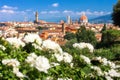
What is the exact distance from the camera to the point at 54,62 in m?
5.29

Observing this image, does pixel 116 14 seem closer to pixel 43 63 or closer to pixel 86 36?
pixel 43 63

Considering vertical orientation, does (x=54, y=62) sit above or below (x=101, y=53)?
below

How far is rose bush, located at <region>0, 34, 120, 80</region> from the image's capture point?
4.39m

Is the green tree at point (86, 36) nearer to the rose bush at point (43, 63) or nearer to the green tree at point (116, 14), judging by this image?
the green tree at point (116, 14)

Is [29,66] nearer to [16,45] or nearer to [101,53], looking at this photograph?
[16,45]

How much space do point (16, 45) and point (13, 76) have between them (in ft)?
3.84

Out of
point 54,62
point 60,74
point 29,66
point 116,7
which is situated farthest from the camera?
point 116,7

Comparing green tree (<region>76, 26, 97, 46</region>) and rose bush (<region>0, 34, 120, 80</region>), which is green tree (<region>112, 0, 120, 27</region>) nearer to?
rose bush (<region>0, 34, 120, 80</region>)

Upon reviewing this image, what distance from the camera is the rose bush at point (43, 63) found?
439 centimetres

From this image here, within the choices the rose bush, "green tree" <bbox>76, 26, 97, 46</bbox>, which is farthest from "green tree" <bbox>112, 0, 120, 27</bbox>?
"green tree" <bbox>76, 26, 97, 46</bbox>

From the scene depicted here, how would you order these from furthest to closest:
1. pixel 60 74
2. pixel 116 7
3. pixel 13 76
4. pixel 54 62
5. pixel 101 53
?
pixel 116 7 < pixel 101 53 < pixel 54 62 < pixel 60 74 < pixel 13 76

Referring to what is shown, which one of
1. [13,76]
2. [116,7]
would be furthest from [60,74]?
[116,7]

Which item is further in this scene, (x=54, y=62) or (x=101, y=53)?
(x=101, y=53)

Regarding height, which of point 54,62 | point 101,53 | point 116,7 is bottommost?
point 54,62
